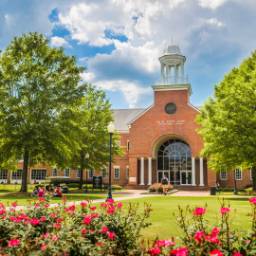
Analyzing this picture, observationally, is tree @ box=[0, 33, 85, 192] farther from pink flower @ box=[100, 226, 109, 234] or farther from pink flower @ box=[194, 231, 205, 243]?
pink flower @ box=[194, 231, 205, 243]

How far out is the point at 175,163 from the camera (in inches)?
1873

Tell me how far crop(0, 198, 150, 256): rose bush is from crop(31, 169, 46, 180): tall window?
55.7 m

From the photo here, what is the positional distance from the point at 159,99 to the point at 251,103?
24.7 metres

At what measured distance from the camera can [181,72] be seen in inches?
1905

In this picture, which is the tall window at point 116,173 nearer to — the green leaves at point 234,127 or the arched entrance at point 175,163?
the arched entrance at point 175,163

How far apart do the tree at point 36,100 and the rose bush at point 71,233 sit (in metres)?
19.3

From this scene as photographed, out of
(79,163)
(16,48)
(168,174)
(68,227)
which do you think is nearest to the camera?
(68,227)

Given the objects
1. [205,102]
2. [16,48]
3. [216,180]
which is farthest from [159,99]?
[16,48]

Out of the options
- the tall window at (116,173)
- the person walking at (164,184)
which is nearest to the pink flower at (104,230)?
the person walking at (164,184)

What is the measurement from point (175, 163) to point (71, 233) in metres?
43.3

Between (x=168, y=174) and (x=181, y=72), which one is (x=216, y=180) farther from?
(x=181, y=72)

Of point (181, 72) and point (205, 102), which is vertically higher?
point (181, 72)

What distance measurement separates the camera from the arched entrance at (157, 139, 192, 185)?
46844 mm

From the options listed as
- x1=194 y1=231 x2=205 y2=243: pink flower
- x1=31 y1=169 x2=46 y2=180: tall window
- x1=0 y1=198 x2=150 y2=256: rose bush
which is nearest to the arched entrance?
x1=31 y1=169 x2=46 y2=180: tall window
